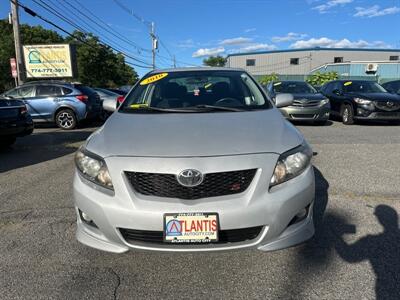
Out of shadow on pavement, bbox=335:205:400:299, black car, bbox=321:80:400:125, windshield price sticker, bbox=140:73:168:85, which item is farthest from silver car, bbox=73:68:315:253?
black car, bbox=321:80:400:125

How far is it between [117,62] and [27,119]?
4280 cm

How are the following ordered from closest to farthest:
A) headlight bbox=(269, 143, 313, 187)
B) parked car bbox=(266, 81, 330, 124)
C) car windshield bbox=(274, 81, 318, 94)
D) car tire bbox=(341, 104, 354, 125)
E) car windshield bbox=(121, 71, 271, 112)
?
headlight bbox=(269, 143, 313, 187), car windshield bbox=(121, 71, 271, 112), parked car bbox=(266, 81, 330, 124), car tire bbox=(341, 104, 354, 125), car windshield bbox=(274, 81, 318, 94)

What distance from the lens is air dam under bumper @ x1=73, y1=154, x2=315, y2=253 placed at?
7.74 ft

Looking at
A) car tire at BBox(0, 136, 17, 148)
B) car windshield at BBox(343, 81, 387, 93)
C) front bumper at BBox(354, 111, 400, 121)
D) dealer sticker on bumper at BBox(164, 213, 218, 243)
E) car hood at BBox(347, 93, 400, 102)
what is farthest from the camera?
car windshield at BBox(343, 81, 387, 93)

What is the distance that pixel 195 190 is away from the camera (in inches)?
94.7

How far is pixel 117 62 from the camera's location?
160 ft

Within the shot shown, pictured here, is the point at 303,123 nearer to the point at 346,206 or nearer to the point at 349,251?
the point at 346,206

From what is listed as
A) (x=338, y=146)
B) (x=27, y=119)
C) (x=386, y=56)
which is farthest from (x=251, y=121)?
(x=386, y=56)

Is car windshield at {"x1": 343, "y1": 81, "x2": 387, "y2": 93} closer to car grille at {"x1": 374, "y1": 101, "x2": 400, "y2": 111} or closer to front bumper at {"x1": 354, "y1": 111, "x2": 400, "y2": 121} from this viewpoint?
car grille at {"x1": 374, "y1": 101, "x2": 400, "y2": 111}

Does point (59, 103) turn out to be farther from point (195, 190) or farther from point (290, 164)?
point (290, 164)

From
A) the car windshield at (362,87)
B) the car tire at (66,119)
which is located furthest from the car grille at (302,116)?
the car tire at (66,119)

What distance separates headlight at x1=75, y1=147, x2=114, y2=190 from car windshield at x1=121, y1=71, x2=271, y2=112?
3.48ft

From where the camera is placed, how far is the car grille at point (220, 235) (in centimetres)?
240

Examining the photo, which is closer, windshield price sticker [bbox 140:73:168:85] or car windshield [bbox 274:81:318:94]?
windshield price sticker [bbox 140:73:168:85]
